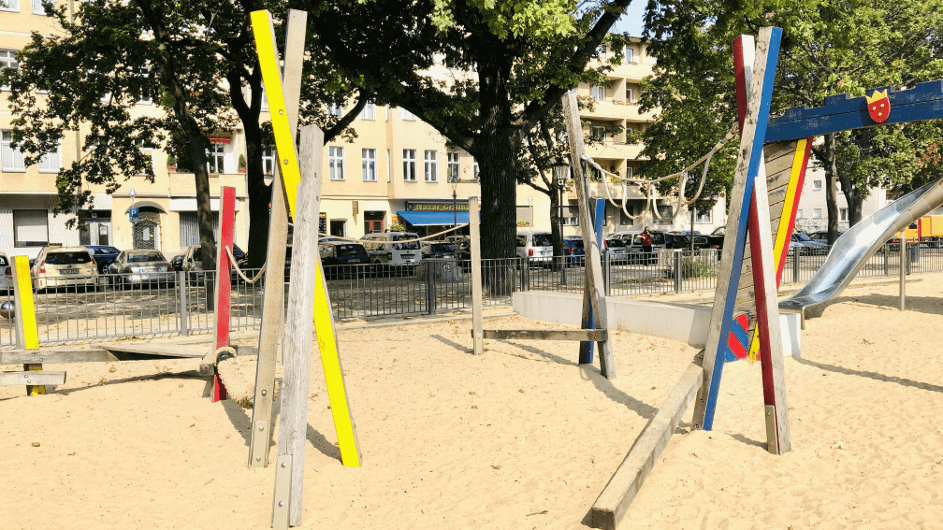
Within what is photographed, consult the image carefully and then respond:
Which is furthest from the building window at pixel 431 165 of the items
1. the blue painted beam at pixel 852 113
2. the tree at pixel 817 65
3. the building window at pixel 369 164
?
the blue painted beam at pixel 852 113

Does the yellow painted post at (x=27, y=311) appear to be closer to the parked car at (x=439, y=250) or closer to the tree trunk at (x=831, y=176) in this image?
the parked car at (x=439, y=250)

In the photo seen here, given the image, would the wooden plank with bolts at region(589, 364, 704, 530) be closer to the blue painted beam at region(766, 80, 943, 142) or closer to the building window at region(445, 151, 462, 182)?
the blue painted beam at region(766, 80, 943, 142)

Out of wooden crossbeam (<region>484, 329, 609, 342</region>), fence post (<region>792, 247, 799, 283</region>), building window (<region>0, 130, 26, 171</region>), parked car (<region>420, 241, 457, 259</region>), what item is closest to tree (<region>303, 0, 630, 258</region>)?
wooden crossbeam (<region>484, 329, 609, 342</region>)

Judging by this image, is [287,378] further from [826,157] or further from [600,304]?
[826,157]

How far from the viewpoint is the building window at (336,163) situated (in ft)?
141

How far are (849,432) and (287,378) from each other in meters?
4.20

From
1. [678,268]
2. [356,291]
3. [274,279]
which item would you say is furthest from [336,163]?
[274,279]

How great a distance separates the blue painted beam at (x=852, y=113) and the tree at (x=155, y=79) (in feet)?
30.1

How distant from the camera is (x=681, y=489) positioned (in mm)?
4512

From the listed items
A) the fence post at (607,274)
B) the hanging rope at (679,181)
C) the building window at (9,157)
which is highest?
the building window at (9,157)

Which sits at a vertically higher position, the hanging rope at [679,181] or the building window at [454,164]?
the building window at [454,164]

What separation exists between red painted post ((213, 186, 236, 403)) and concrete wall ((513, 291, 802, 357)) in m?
5.14

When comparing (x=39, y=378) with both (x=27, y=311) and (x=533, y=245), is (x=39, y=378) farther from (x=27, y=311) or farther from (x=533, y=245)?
(x=533, y=245)

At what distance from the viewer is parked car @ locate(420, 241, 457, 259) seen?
101ft
